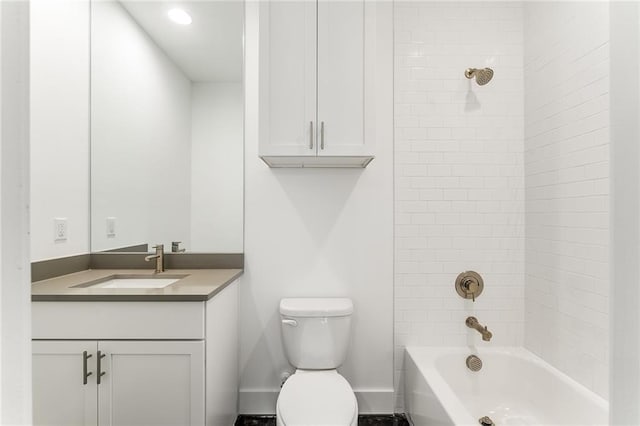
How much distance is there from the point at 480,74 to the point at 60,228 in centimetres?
234

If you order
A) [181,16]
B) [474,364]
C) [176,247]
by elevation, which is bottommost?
[474,364]

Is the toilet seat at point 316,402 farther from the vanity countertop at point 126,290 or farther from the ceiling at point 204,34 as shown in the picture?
the ceiling at point 204,34

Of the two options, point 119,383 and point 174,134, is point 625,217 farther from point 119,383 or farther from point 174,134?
point 174,134

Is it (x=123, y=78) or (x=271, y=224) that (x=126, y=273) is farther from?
(x=123, y=78)

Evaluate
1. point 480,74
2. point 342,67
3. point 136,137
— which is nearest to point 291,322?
point 342,67

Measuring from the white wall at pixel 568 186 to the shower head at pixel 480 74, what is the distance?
252 mm

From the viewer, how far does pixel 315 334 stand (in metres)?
1.72

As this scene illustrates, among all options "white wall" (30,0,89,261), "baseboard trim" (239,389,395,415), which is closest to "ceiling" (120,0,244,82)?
"white wall" (30,0,89,261)

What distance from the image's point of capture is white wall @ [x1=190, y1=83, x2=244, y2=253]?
1.93 metres

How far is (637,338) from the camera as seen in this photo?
318mm

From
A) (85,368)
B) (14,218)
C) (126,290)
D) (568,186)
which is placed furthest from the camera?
(568,186)

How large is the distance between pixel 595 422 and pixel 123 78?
2.87 metres

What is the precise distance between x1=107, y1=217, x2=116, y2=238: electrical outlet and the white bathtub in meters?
1.81

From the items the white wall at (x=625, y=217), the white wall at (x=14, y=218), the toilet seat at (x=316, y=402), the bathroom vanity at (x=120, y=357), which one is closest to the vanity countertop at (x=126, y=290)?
the bathroom vanity at (x=120, y=357)
